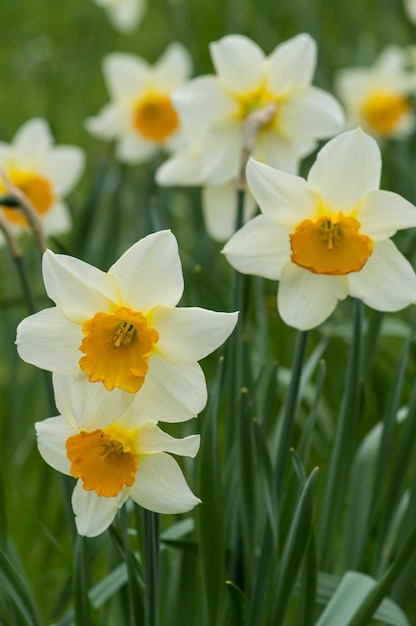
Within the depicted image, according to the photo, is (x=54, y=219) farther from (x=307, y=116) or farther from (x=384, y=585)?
(x=384, y=585)

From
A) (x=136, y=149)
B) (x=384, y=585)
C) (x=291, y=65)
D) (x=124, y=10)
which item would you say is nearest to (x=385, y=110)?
(x=136, y=149)

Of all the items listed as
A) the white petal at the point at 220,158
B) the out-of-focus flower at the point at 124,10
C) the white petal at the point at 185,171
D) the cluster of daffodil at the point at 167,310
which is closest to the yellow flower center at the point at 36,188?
the white petal at the point at 185,171

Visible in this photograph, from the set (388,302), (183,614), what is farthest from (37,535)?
(388,302)

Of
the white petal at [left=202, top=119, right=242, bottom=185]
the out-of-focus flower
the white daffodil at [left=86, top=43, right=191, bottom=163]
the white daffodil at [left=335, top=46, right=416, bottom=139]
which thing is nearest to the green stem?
the white petal at [left=202, top=119, right=242, bottom=185]

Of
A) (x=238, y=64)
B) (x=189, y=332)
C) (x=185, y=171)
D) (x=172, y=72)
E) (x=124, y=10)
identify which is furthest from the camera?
(x=124, y=10)

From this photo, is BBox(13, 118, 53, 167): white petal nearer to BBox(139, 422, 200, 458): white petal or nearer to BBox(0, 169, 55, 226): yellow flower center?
BBox(0, 169, 55, 226): yellow flower center

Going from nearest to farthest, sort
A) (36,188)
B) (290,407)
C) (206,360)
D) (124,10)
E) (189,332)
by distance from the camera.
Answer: (189,332) → (290,407) → (206,360) → (36,188) → (124,10)
